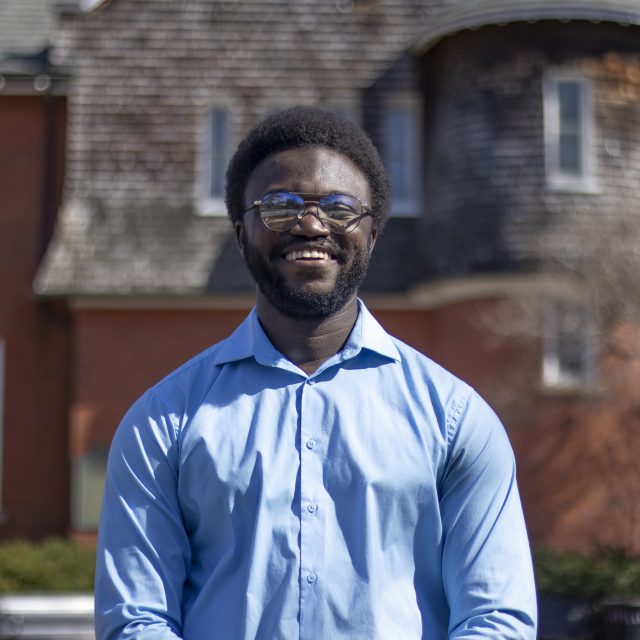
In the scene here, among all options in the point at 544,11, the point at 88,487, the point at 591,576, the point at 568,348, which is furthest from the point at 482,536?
the point at 88,487

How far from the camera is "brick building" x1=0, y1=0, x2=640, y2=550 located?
13156mm

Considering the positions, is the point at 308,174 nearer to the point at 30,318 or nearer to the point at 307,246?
the point at 307,246

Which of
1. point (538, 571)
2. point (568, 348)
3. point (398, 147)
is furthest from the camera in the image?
point (398, 147)

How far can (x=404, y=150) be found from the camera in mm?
15055

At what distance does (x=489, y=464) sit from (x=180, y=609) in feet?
2.36

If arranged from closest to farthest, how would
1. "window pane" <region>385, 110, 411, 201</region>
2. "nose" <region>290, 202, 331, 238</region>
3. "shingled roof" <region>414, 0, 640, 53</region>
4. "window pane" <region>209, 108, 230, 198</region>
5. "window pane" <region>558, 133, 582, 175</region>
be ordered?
"nose" <region>290, 202, 331, 238</region>, "shingled roof" <region>414, 0, 640, 53</region>, "window pane" <region>558, 133, 582, 175</region>, "window pane" <region>209, 108, 230, 198</region>, "window pane" <region>385, 110, 411, 201</region>

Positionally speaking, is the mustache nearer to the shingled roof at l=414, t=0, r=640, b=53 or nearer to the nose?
the nose

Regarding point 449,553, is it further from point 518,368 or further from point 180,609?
point 518,368

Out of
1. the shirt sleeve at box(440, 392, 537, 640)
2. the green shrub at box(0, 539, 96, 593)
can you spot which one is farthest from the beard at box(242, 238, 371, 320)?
the green shrub at box(0, 539, 96, 593)

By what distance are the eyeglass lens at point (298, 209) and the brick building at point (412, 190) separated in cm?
980

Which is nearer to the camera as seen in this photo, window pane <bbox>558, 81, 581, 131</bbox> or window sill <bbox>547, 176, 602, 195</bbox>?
window sill <bbox>547, 176, 602, 195</bbox>

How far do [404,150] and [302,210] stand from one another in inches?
495

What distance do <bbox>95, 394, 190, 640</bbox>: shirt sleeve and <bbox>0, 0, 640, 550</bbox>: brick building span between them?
1003 cm

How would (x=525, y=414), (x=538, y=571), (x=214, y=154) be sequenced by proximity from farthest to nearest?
(x=214, y=154) → (x=525, y=414) → (x=538, y=571)
